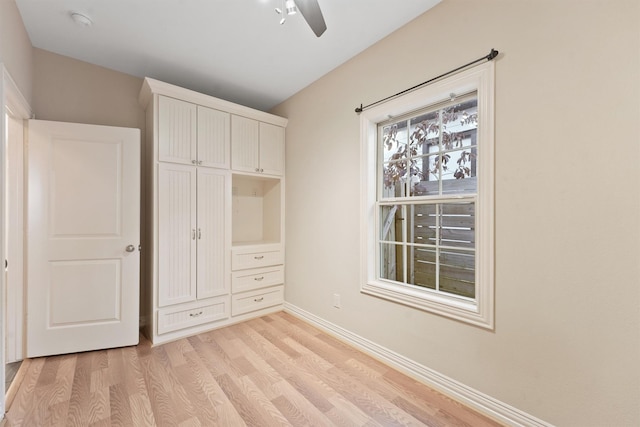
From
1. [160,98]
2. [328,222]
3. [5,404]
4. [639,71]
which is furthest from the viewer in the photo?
[328,222]

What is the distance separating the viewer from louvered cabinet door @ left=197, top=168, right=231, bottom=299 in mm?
2836

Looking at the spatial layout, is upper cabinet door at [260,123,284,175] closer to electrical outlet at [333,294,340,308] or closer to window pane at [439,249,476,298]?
electrical outlet at [333,294,340,308]

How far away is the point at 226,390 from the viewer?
6.26 feet

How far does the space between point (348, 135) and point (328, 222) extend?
0.90 metres

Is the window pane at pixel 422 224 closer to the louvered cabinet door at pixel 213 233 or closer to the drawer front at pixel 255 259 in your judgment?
the drawer front at pixel 255 259

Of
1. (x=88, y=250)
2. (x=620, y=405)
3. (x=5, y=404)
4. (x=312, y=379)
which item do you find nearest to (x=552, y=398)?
(x=620, y=405)

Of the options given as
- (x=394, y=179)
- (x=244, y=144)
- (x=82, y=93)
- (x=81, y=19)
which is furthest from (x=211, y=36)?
(x=394, y=179)

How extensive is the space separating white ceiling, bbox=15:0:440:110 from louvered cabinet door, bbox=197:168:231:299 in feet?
3.51

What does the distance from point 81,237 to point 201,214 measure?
3.26 feet

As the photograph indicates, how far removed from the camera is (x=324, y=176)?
2914mm

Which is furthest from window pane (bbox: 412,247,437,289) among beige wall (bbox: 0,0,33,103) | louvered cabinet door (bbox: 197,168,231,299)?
beige wall (bbox: 0,0,33,103)

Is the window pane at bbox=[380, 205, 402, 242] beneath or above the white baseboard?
above

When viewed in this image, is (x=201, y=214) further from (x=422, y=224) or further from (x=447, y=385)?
(x=447, y=385)

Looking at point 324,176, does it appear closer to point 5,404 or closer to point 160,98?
point 160,98
